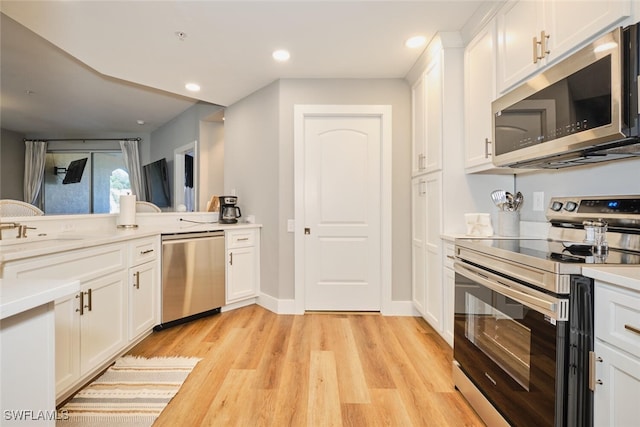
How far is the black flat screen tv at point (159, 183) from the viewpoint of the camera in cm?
522

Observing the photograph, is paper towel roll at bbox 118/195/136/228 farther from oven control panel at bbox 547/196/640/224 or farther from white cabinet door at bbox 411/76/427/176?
oven control panel at bbox 547/196/640/224

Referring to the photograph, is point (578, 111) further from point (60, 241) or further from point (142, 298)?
point (142, 298)

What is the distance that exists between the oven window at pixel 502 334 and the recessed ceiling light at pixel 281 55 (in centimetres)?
237

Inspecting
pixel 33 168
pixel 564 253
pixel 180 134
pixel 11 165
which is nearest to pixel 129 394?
pixel 564 253

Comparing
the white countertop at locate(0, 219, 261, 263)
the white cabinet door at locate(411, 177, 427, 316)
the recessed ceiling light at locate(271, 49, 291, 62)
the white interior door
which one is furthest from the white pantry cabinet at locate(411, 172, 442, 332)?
the white countertop at locate(0, 219, 261, 263)

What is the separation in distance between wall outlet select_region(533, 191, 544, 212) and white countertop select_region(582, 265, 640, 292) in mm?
1146

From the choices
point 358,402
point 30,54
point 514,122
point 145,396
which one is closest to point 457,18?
point 514,122

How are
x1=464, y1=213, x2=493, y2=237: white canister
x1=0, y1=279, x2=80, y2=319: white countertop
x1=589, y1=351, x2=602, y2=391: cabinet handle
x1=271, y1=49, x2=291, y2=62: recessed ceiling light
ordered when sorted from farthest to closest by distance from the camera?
1. x1=271, y1=49, x2=291, y2=62: recessed ceiling light
2. x1=464, y1=213, x2=493, y2=237: white canister
3. x1=589, y1=351, x2=602, y2=391: cabinet handle
4. x1=0, y1=279, x2=80, y2=319: white countertop

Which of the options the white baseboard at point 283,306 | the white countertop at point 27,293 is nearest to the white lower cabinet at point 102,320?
the white countertop at point 27,293

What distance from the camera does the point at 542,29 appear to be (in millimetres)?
1524

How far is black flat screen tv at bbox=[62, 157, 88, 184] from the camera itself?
6129 millimetres

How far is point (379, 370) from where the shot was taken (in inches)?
80.7

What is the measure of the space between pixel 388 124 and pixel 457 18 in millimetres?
1092

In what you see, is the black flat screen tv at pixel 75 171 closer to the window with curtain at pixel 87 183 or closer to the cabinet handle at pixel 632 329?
the window with curtain at pixel 87 183
